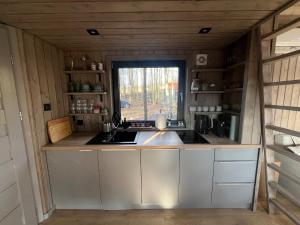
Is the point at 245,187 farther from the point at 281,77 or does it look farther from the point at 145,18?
the point at 145,18

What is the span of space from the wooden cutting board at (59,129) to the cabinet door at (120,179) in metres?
0.68

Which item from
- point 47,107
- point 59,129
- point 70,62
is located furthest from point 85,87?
point 59,129

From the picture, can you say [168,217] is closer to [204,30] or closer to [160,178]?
[160,178]

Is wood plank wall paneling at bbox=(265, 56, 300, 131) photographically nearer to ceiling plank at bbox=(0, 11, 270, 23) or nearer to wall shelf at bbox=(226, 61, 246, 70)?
wall shelf at bbox=(226, 61, 246, 70)

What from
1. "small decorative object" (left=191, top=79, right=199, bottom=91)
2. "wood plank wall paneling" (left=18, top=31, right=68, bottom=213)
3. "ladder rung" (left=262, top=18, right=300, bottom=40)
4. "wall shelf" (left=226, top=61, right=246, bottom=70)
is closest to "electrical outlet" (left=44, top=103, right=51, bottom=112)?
"wood plank wall paneling" (left=18, top=31, right=68, bottom=213)

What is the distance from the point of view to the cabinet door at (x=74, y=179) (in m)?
1.78

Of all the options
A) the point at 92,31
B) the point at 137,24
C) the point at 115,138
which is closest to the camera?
the point at 137,24

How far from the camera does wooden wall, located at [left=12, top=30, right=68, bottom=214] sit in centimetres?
159

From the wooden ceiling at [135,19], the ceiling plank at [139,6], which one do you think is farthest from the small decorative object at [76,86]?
the ceiling plank at [139,6]

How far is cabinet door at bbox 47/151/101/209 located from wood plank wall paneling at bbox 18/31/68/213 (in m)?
0.10

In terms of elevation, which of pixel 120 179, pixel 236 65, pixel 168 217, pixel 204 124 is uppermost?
pixel 236 65

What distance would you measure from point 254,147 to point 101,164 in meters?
1.80

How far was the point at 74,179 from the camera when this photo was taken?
6.00 feet

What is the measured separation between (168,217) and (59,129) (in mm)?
1773
